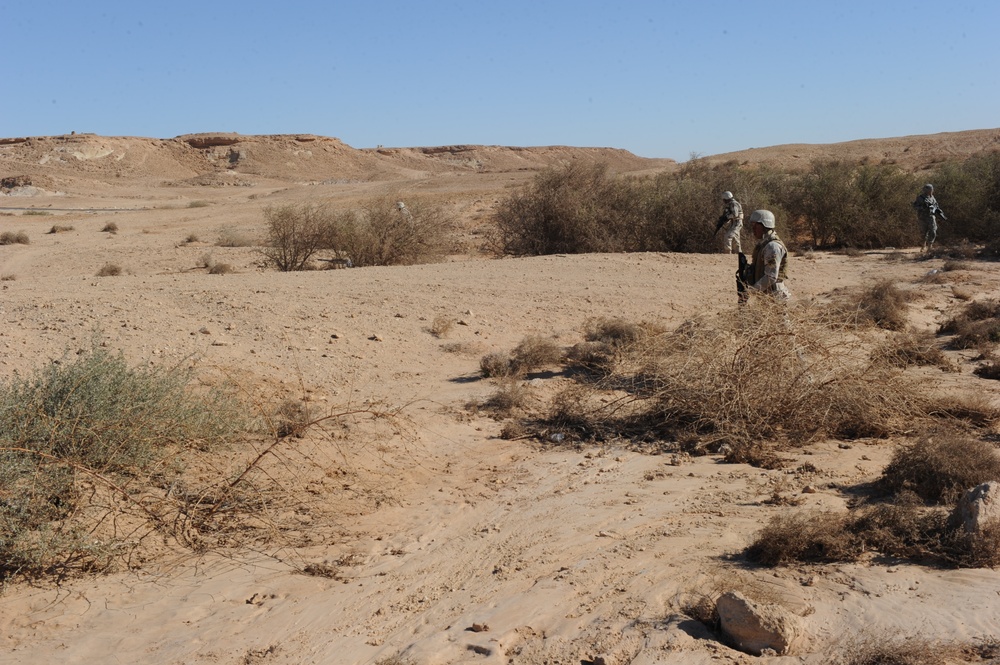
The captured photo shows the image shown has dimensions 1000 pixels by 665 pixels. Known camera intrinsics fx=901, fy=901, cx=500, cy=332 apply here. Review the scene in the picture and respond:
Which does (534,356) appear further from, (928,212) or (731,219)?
(928,212)

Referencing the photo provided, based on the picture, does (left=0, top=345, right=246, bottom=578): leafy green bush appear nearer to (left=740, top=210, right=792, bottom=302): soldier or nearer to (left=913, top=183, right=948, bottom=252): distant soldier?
(left=740, top=210, right=792, bottom=302): soldier


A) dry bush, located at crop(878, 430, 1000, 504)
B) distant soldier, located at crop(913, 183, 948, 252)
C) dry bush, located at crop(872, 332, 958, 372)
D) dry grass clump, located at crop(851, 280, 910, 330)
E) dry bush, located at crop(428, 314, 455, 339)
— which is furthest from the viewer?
distant soldier, located at crop(913, 183, 948, 252)

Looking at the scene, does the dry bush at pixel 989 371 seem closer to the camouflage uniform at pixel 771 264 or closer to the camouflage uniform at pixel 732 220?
the camouflage uniform at pixel 771 264

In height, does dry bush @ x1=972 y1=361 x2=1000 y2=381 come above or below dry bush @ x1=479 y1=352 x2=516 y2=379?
below

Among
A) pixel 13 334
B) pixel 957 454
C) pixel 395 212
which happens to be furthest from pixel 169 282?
pixel 957 454

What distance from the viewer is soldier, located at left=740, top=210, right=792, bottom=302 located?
29.0 ft

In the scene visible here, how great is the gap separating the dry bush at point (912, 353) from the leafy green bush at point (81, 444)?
18.6ft

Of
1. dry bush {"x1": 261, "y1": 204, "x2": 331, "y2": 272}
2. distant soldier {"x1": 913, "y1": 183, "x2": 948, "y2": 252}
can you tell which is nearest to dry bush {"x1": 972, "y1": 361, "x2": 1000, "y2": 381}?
distant soldier {"x1": 913, "y1": 183, "x2": 948, "y2": 252}

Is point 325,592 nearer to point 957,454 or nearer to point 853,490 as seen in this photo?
point 853,490

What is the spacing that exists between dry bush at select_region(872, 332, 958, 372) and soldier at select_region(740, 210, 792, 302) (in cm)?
107

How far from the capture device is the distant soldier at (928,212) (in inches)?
781

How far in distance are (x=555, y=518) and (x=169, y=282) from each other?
8.64m

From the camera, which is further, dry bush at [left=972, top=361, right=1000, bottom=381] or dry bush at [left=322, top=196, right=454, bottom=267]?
dry bush at [left=322, top=196, right=454, bottom=267]

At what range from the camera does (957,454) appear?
620 centimetres
